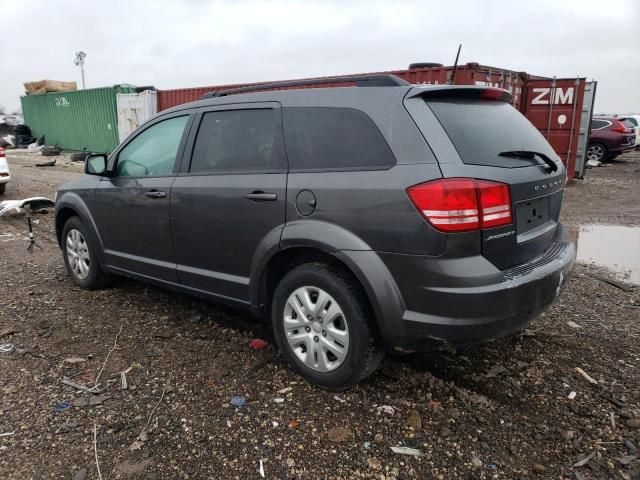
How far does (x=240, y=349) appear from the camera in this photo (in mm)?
3586

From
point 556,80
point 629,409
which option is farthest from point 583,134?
point 629,409

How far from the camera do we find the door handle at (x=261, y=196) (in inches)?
119

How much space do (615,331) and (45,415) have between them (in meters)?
3.88

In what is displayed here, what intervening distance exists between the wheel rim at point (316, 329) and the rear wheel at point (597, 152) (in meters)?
18.8

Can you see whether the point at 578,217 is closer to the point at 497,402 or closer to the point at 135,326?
the point at 497,402

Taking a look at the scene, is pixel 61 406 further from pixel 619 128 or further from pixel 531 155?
pixel 619 128

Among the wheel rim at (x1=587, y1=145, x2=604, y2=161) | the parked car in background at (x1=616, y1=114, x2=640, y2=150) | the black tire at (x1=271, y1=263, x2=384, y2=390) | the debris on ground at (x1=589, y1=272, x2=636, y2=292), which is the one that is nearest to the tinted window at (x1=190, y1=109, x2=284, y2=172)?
the black tire at (x1=271, y1=263, x2=384, y2=390)

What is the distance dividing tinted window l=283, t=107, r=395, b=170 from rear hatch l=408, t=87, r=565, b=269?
0.34 meters

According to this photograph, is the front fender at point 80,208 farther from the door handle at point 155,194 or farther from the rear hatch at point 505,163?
the rear hatch at point 505,163

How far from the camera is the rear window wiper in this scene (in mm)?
2820

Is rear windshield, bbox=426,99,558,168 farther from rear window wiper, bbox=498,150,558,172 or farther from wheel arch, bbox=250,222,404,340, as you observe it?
wheel arch, bbox=250,222,404,340

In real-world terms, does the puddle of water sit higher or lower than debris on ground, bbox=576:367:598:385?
higher

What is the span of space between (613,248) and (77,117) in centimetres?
2217

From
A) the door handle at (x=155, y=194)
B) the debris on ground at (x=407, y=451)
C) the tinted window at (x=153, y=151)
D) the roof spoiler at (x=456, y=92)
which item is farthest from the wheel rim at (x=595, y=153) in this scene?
the debris on ground at (x=407, y=451)
